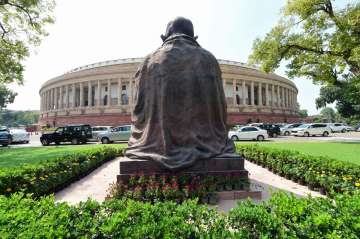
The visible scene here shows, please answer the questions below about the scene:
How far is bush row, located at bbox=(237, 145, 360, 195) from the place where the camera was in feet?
19.2

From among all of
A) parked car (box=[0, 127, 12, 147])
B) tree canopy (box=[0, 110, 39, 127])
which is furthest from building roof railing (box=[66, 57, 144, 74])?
tree canopy (box=[0, 110, 39, 127])

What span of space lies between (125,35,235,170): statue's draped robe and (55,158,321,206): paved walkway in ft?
3.86

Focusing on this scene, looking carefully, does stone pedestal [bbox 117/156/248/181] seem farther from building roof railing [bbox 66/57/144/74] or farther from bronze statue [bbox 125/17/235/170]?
building roof railing [bbox 66/57/144/74]

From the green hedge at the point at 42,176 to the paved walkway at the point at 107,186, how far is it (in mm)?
237

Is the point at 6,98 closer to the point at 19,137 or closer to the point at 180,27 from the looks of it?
the point at 19,137

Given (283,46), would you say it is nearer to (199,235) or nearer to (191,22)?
(191,22)

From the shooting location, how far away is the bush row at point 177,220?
107 inches

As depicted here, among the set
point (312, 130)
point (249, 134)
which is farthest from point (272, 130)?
point (249, 134)

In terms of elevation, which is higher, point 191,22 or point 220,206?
point 191,22

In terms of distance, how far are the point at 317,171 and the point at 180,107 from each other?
3.95 metres

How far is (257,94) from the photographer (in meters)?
59.0

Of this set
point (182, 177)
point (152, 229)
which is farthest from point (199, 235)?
point (182, 177)

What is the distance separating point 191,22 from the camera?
7.24 metres

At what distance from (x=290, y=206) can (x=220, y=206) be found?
2.21m
